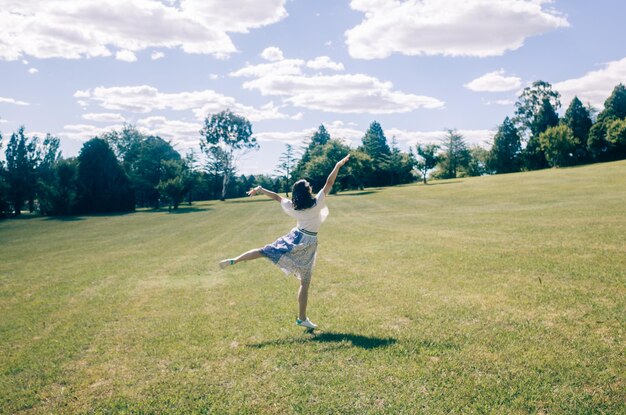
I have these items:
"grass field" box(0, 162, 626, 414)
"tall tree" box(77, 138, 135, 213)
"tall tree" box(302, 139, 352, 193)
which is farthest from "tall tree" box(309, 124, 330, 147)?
"grass field" box(0, 162, 626, 414)

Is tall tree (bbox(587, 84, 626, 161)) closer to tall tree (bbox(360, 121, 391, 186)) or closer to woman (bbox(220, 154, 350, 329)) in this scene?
tall tree (bbox(360, 121, 391, 186))

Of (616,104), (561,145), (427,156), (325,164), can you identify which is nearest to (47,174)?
(325,164)

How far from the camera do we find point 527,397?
4430mm

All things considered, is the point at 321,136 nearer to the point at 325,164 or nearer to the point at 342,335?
the point at 325,164

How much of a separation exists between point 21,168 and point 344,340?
3051 inches

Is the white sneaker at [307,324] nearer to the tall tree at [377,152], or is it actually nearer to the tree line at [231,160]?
the tree line at [231,160]

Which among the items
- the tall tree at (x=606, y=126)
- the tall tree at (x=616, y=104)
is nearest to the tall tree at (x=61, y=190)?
the tall tree at (x=606, y=126)

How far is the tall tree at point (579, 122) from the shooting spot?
73.2 metres

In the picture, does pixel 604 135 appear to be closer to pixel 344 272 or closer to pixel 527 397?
pixel 344 272

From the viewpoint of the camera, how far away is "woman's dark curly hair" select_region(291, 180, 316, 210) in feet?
22.2

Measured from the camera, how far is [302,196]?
22.2 feet

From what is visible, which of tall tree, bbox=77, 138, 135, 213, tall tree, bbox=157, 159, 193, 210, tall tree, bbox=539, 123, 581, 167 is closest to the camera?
tall tree, bbox=77, 138, 135, 213

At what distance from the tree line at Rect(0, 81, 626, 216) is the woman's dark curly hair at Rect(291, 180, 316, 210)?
169 ft

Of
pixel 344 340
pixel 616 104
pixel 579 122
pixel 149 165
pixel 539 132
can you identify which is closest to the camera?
pixel 344 340
